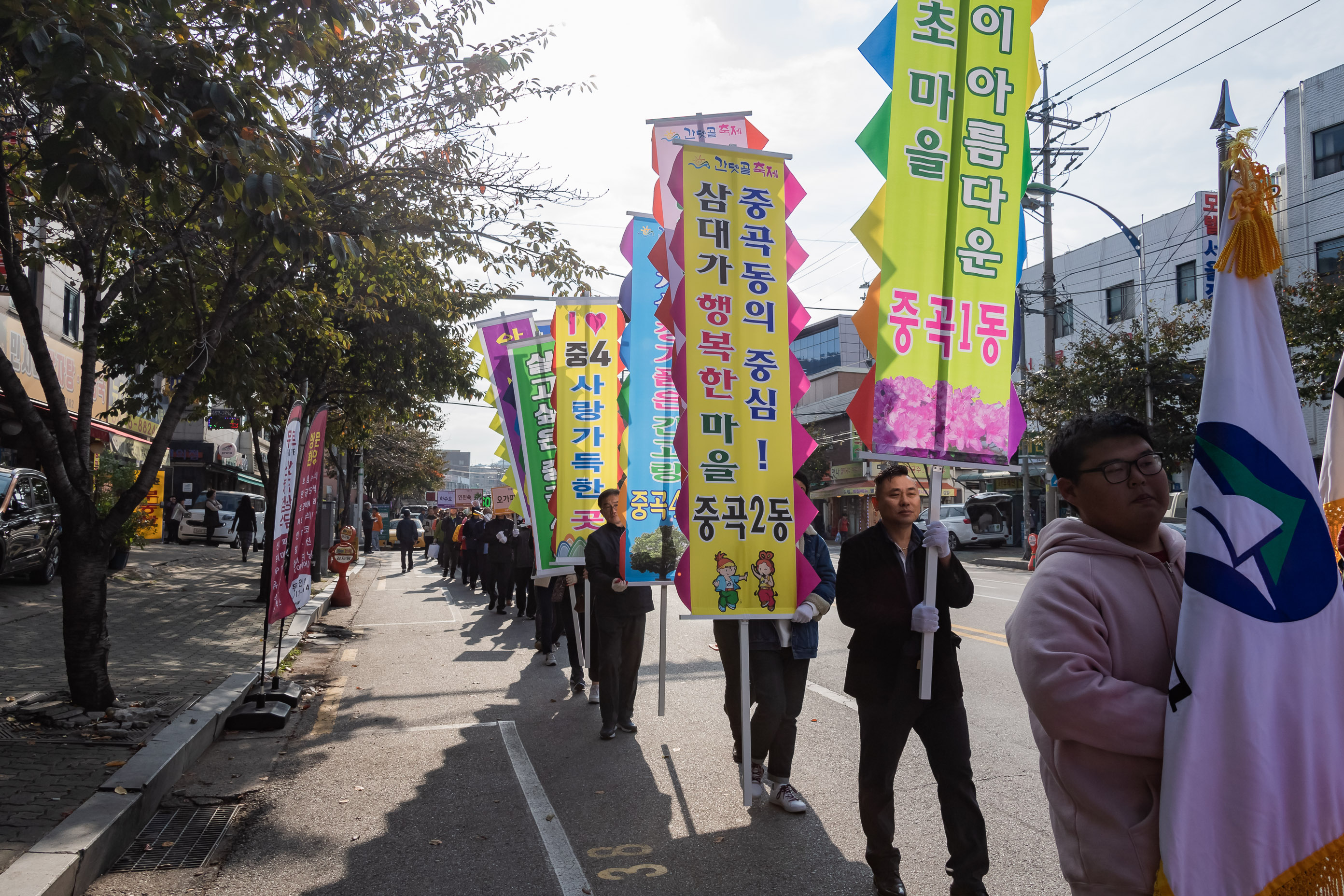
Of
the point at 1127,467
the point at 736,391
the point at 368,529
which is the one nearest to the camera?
the point at 1127,467

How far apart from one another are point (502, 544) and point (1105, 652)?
Result: 14288 millimetres

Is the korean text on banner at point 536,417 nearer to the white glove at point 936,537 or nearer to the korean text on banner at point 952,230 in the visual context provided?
the korean text on banner at point 952,230


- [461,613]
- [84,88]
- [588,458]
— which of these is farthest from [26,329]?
[461,613]

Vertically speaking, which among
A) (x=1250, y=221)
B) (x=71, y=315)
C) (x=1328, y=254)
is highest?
(x=1328, y=254)

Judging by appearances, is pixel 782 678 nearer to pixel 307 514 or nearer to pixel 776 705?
pixel 776 705

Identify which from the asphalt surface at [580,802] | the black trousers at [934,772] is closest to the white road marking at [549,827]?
the asphalt surface at [580,802]

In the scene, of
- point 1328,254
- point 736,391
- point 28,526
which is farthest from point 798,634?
point 1328,254

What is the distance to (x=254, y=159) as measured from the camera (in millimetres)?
5406

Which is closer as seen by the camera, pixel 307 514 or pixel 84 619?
pixel 84 619

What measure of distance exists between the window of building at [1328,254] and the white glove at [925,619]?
27006 mm

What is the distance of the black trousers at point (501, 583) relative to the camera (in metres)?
15.9

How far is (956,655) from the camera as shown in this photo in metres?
5.34

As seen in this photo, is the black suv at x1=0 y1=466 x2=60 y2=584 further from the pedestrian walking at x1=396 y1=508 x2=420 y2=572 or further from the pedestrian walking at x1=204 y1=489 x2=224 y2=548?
the pedestrian walking at x1=204 y1=489 x2=224 y2=548

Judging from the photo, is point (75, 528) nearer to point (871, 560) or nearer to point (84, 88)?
point (84, 88)
